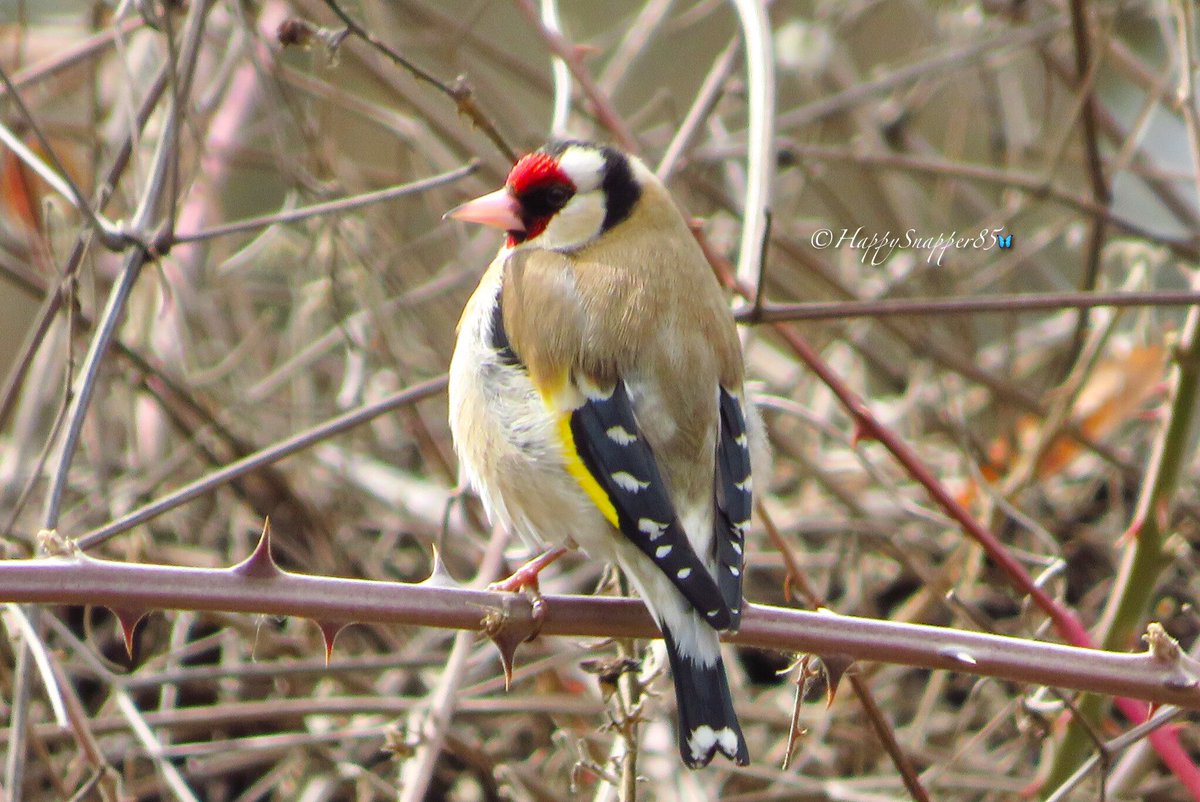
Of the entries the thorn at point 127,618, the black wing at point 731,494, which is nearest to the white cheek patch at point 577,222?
the black wing at point 731,494

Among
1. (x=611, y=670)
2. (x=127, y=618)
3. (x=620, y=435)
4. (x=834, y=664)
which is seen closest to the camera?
(x=127, y=618)

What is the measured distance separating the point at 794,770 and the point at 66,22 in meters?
3.45

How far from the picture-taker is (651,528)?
229 cm

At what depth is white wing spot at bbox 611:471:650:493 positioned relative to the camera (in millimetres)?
2369

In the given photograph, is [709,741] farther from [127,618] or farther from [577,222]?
[577,222]

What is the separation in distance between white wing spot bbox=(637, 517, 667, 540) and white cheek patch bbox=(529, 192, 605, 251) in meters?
0.87

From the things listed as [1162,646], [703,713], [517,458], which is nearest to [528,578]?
[517,458]

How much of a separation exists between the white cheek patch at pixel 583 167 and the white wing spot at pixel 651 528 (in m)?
0.96

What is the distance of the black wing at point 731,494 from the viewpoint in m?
2.32

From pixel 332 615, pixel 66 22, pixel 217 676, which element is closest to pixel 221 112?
pixel 66 22

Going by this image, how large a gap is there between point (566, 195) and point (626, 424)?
73 cm

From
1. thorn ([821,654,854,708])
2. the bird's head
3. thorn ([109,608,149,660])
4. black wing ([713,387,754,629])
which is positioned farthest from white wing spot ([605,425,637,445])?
thorn ([109,608,149,660])

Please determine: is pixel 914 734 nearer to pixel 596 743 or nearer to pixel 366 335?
pixel 596 743

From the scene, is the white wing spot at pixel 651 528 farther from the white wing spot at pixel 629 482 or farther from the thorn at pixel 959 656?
the thorn at pixel 959 656
